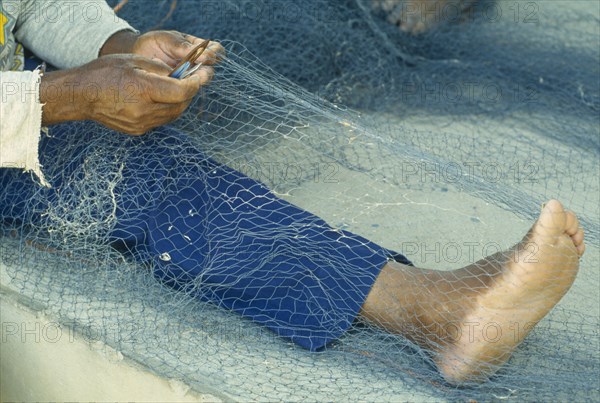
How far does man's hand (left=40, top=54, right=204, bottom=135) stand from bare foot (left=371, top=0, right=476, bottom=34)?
3.30 ft

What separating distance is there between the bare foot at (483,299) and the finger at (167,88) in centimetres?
44

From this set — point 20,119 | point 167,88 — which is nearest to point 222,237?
point 167,88

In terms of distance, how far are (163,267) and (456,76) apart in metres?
1.08

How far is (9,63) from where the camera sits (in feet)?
5.60

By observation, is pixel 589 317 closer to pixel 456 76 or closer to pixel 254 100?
pixel 254 100

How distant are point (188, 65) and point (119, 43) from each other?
308 mm

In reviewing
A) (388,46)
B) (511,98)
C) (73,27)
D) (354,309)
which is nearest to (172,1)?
(73,27)

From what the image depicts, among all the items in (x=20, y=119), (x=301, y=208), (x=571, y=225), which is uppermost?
(x=571, y=225)

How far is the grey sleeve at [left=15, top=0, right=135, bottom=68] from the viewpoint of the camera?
Result: 1.75 metres

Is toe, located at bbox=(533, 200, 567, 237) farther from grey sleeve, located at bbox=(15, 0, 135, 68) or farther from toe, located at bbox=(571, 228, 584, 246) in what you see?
grey sleeve, located at bbox=(15, 0, 135, 68)

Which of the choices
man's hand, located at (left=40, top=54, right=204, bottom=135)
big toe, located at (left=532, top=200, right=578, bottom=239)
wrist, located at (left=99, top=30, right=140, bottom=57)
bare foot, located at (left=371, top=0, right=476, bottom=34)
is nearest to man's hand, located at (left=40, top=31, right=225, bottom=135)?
man's hand, located at (left=40, top=54, right=204, bottom=135)

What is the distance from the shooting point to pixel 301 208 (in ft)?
5.61

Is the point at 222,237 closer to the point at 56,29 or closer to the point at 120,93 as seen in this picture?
the point at 120,93

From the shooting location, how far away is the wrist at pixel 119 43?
67.6 inches
